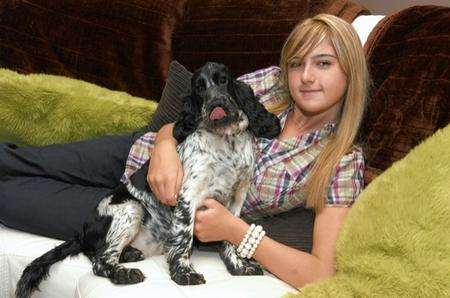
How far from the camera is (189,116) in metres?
1.81

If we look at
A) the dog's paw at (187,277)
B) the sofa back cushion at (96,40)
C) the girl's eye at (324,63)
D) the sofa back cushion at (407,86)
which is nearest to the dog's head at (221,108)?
the girl's eye at (324,63)

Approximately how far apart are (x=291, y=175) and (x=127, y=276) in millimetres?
602

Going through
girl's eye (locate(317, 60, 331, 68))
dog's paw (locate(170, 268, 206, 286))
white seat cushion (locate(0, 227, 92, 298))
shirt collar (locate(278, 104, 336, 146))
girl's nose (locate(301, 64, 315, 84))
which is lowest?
white seat cushion (locate(0, 227, 92, 298))

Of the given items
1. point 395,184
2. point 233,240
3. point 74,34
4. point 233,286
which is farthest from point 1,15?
point 395,184

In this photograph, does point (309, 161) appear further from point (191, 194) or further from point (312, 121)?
point (191, 194)

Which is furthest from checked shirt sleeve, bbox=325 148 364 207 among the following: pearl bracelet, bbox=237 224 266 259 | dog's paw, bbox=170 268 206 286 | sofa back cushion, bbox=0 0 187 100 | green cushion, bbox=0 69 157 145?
sofa back cushion, bbox=0 0 187 100

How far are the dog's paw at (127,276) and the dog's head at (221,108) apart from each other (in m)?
0.48

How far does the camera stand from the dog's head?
1.73 meters

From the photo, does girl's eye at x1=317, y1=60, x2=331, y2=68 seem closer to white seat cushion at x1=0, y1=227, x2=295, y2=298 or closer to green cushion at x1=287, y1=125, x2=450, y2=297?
green cushion at x1=287, y1=125, x2=450, y2=297

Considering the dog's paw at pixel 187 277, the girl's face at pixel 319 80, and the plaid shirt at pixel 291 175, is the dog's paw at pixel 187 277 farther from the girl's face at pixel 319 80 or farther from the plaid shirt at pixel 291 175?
the girl's face at pixel 319 80

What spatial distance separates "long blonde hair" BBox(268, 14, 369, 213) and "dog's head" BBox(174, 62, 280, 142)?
7.6 inches

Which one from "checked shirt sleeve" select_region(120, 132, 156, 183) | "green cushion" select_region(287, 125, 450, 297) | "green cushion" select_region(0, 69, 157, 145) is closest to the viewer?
"green cushion" select_region(287, 125, 450, 297)

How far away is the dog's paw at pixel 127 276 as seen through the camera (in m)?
1.57

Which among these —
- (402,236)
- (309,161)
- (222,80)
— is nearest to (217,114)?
(222,80)
